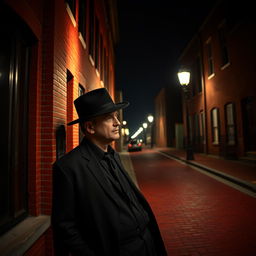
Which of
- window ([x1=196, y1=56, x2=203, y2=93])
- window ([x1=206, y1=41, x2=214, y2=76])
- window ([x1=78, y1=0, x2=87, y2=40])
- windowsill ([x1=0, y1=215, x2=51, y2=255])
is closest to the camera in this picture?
windowsill ([x1=0, y1=215, x2=51, y2=255])

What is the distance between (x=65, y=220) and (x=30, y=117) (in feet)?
6.50

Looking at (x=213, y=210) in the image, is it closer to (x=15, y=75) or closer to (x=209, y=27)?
(x=15, y=75)

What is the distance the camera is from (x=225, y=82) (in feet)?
44.7

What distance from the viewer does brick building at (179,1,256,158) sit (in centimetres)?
1109

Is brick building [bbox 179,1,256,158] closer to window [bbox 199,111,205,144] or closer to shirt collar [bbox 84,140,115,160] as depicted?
window [bbox 199,111,205,144]

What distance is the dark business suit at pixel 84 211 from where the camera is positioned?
4.83 feet

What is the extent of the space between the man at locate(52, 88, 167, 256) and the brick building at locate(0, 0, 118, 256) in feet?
3.25

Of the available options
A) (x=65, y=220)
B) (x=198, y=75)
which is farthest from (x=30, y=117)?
(x=198, y=75)

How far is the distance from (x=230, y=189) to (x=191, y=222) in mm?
2891

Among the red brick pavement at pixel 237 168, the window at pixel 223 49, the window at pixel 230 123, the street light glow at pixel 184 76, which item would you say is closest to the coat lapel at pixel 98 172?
the red brick pavement at pixel 237 168

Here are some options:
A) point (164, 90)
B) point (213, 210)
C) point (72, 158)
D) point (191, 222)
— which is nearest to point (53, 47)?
point (72, 158)

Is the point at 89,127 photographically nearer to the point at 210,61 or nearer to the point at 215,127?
the point at 215,127

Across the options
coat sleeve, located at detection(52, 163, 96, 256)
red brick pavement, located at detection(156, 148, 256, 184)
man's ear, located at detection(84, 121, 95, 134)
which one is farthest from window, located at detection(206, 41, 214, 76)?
coat sleeve, located at detection(52, 163, 96, 256)

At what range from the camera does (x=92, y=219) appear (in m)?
1.52
